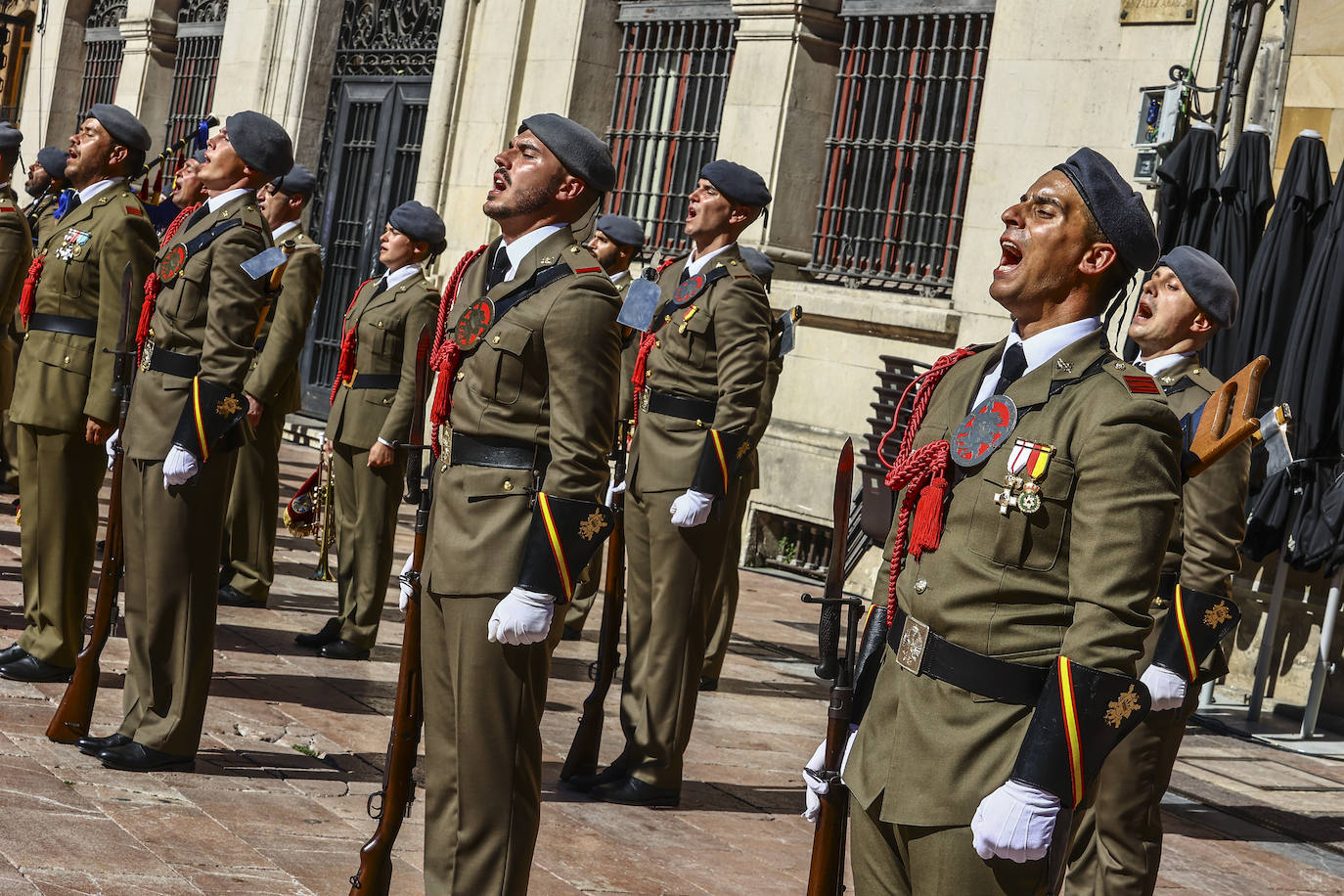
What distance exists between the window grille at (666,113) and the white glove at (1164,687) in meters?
8.54

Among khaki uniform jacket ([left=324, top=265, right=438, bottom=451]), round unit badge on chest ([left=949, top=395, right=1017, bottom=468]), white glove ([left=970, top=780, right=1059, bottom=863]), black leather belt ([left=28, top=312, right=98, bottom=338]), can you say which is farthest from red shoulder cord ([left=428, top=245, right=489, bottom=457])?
khaki uniform jacket ([left=324, top=265, right=438, bottom=451])

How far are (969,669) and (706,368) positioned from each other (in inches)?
129

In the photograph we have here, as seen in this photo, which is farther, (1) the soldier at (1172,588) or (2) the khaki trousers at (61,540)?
(2) the khaki trousers at (61,540)

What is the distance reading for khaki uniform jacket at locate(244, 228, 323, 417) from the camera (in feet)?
23.1

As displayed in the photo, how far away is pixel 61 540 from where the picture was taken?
593 cm

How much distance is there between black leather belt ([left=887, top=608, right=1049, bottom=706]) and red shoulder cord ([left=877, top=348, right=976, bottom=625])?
16cm

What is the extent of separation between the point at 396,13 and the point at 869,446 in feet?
27.0

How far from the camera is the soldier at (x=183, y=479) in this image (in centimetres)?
504

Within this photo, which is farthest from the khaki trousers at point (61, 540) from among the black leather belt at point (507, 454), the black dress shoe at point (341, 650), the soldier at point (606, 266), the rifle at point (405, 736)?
the soldier at point (606, 266)

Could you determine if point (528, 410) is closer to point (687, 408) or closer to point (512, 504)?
point (512, 504)

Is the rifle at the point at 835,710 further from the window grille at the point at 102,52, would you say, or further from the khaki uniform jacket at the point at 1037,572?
the window grille at the point at 102,52

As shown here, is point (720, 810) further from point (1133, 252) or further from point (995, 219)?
point (995, 219)

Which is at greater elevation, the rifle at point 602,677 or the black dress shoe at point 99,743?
the rifle at point 602,677

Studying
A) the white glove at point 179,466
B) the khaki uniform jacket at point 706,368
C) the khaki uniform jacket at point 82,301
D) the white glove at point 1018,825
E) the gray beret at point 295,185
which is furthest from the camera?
the gray beret at point 295,185
